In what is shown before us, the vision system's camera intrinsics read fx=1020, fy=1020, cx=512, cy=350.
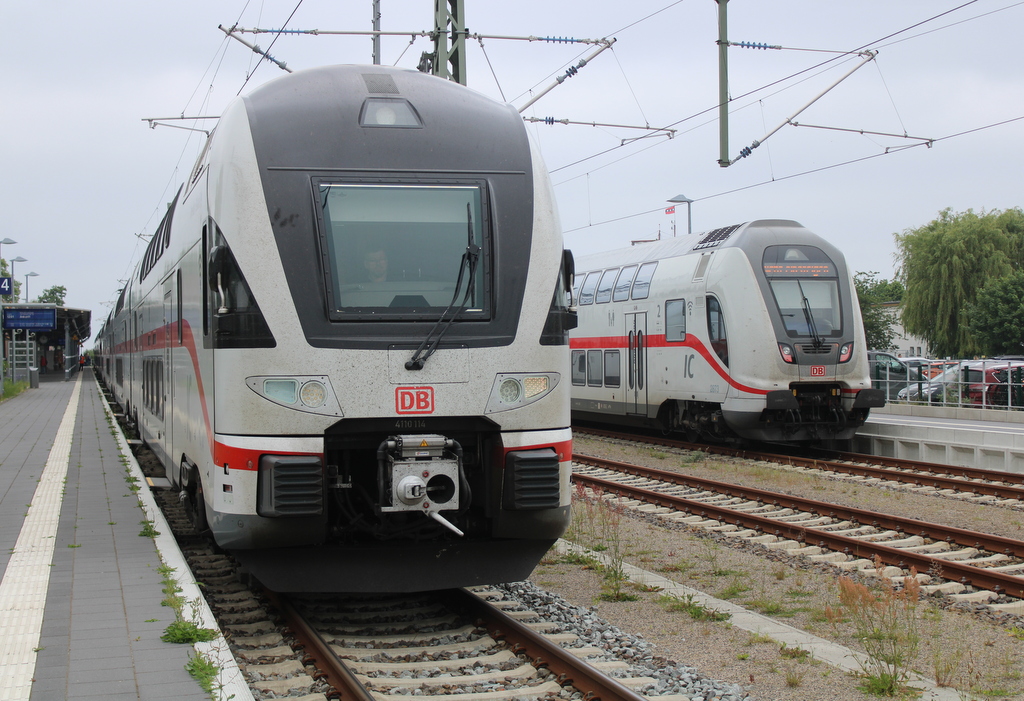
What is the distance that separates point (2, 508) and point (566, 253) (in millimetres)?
7392

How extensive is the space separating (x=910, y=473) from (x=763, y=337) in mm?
3060

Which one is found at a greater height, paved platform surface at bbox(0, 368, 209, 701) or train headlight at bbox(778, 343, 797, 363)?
train headlight at bbox(778, 343, 797, 363)

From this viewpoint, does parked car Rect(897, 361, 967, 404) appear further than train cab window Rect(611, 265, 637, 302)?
Yes

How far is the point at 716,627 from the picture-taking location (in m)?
6.79

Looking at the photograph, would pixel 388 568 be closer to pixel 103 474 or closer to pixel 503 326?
pixel 503 326

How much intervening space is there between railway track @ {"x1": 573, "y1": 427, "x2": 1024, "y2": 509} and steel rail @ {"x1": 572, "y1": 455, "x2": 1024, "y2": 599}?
2.45 meters

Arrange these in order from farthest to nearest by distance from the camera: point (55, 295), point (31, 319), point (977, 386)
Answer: point (55, 295), point (31, 319), point (977, 386)

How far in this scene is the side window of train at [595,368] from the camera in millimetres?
21702

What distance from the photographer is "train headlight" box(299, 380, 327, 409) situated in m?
6.11

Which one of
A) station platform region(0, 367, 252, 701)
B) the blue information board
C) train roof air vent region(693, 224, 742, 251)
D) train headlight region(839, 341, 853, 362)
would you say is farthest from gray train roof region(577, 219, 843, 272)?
the blue information board

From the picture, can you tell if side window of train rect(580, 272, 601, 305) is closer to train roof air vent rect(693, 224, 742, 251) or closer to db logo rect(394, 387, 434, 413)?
train roof air vent rect(693, 224, 742, 251)

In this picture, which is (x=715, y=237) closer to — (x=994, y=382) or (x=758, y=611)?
(x=758, y=611)

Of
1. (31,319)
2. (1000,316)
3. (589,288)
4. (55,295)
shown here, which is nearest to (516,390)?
(589,288)

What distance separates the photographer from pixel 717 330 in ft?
55.8
